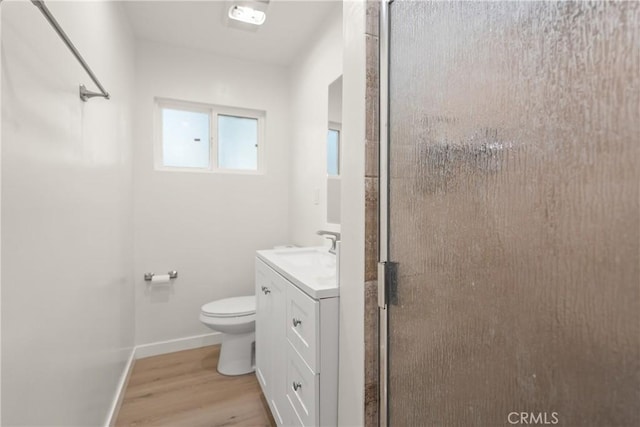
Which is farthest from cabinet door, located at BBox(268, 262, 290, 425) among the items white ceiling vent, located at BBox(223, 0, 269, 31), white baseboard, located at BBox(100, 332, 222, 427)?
white ceiling vent, located at BBox(223, 0, 269, 31)

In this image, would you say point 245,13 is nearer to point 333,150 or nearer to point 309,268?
point 333,150

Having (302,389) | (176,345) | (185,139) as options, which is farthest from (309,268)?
(185,139)

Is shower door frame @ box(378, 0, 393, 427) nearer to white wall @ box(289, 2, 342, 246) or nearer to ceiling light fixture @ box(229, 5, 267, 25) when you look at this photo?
white wall @ box(289, 2, 342, 246)

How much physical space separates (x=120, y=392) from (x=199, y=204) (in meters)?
1.40

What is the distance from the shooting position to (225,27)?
7.16ft

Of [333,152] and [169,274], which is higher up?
[333,152]

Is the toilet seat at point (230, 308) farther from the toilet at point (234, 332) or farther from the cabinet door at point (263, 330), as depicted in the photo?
the cabinet door at point (263, 330)

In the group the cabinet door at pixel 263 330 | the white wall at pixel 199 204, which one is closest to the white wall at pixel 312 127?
the white wall at pixel 199 204

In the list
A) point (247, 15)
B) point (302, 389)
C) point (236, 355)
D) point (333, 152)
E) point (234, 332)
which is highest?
point (247, 15)

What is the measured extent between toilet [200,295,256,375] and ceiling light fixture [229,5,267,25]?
6.67ft

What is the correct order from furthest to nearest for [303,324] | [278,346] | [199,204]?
[199,204] < [278,346] < [303,324]

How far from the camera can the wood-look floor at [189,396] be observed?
1.73m

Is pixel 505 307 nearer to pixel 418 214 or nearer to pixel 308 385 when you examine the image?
pixel 418 214

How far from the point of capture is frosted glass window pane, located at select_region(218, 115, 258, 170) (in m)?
2.74
